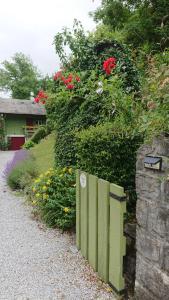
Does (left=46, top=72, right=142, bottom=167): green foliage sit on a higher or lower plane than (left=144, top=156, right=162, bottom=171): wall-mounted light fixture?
higher

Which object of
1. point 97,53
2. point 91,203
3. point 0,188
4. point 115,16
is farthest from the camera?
point 115,16

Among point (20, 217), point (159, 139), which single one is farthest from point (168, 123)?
point (20, 217)

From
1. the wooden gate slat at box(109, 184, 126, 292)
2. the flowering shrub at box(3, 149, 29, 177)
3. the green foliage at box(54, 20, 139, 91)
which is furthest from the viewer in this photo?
the flowering shrub at box(3, 149, 29, 177)

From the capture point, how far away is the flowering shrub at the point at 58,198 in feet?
12.3

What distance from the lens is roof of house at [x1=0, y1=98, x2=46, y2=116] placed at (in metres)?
20.7

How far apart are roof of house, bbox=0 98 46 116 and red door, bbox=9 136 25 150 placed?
209 cm

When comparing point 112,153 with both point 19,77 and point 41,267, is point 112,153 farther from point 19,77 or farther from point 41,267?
point 19,77

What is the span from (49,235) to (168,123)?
2610mm

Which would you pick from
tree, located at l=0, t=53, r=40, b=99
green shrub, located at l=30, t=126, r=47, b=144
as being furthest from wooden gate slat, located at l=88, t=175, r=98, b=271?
tree, located at l=0, t=53, r=40, b=99

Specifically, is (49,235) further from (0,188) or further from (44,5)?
(44,5)

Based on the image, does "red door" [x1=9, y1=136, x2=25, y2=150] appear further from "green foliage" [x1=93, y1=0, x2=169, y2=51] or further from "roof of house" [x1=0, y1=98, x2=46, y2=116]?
"green foliage" [x1=93, y1=0, x2=169, y2=51]

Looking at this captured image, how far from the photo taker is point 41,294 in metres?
2.49

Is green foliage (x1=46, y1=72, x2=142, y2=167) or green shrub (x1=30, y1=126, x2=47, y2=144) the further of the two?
green shrub (x1=30, y1=126, x2=47, y2=144)

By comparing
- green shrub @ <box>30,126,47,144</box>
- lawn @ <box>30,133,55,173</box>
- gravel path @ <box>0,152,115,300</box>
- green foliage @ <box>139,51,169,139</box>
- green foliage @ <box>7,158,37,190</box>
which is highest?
green foliage @ <box>139,51,169,139</box>
